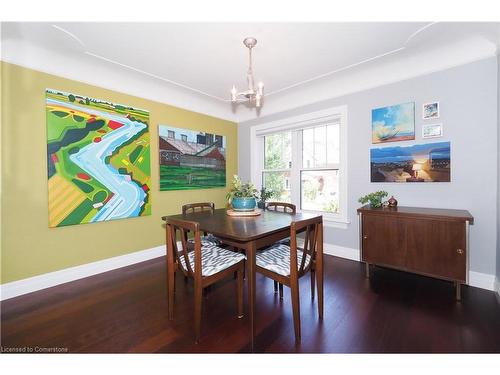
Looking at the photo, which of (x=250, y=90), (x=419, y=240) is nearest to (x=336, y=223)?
(x=419, y=240)

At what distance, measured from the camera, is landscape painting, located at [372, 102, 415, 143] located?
104 inches

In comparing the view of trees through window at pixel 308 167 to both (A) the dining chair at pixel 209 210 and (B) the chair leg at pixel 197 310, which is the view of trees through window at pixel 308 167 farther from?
(B) the chair leg at pixel 197 310

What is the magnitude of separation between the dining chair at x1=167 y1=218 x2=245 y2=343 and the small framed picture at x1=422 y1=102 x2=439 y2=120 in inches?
102

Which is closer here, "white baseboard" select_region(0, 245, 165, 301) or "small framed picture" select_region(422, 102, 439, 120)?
"white baseboard" select_region(0, 245, 165, 301)

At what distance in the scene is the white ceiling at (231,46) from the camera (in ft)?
6.64

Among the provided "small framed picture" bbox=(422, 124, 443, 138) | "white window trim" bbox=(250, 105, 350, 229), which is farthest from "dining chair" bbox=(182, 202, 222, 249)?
"small framed picture" bbox=(422, 124, 443, 138)

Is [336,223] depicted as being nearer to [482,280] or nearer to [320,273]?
[482,280]

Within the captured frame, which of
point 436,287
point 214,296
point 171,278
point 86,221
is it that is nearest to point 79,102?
point 86,221

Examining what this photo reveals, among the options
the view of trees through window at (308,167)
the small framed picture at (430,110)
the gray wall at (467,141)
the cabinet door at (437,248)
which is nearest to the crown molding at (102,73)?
the view of trees through window at (308,167)

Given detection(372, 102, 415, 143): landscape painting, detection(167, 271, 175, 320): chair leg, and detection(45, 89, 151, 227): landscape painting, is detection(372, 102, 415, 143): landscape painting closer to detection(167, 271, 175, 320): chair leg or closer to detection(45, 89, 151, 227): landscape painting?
detection(167, 271, 175, 320): chair leg

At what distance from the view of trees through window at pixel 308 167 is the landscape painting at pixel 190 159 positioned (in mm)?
912

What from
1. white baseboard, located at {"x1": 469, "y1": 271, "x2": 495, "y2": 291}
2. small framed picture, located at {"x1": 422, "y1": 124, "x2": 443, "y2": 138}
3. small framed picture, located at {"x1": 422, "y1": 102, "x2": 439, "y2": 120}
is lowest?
white baseboard, located at {"x1": 469, "y1": 271, "x2": 495, "y2": 291}

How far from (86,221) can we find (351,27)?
3.47 m

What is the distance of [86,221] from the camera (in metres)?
2.64
